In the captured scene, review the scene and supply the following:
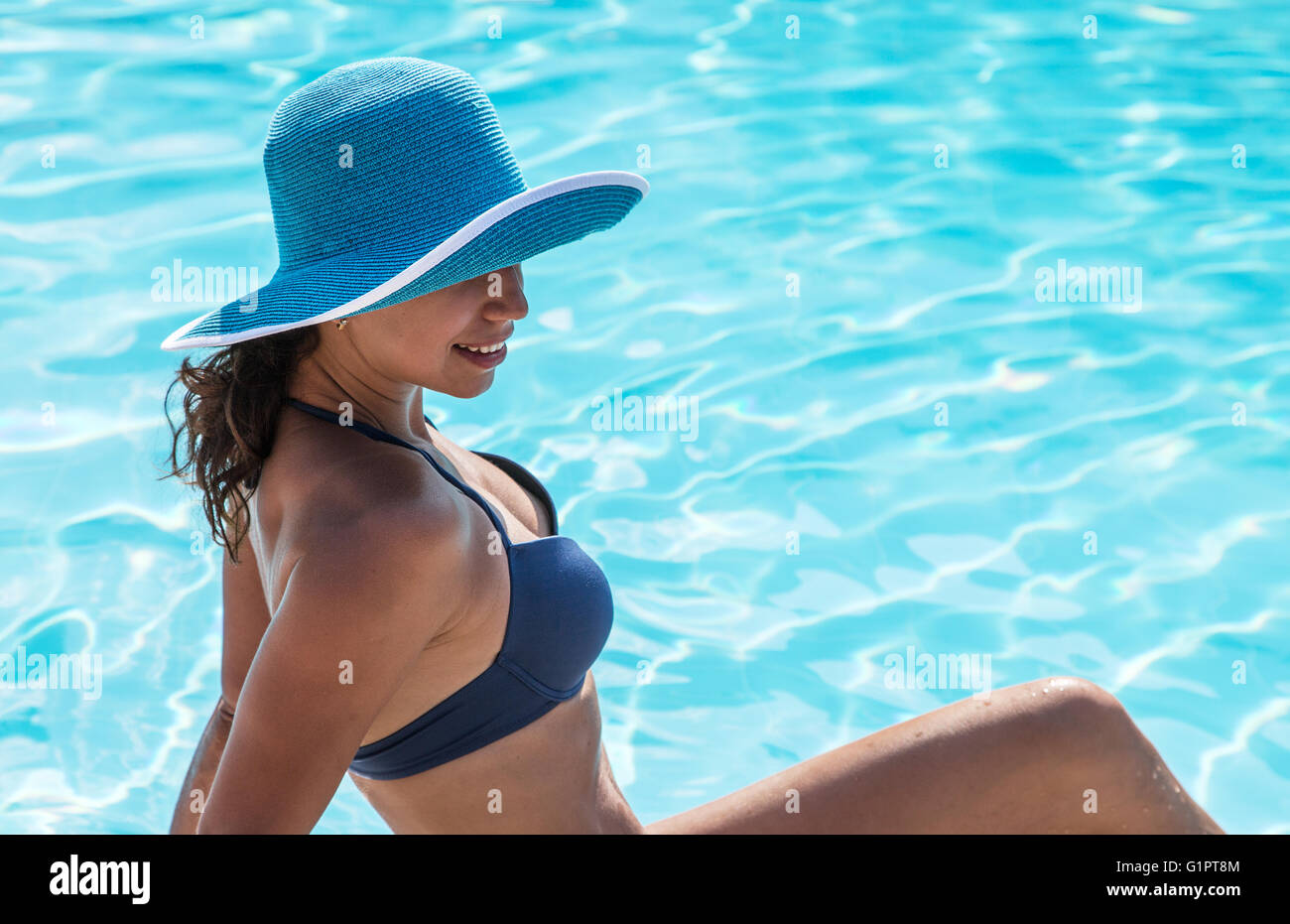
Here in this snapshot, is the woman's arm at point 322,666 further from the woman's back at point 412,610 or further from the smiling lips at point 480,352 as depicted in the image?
the smiling lips at point 480,352

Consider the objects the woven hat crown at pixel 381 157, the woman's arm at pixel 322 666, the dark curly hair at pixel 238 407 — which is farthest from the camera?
the dark curly hair at pixel 238 407

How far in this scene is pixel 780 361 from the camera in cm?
516

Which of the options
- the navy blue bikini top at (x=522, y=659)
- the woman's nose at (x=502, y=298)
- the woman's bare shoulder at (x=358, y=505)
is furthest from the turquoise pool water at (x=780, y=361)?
the woman's nose at (x=502, y=298)

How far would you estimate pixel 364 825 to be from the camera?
11.2 ft

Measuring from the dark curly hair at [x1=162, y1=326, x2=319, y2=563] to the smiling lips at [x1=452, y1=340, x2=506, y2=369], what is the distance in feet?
0.72

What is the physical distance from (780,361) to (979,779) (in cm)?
303

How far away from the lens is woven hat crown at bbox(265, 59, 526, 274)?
182 centimetres

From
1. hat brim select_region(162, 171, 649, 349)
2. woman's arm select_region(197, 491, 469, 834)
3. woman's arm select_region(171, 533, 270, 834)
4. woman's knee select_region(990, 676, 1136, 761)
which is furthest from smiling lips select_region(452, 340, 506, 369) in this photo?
woman's knee select_region(990, 676, 1136, 761)

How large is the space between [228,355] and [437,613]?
0.54 metres

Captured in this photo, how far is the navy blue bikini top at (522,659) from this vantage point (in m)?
1.95

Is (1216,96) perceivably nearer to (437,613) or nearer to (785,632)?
(785,632)

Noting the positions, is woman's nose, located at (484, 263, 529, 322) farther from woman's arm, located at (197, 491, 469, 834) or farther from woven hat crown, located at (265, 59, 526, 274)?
woman's arm, located at (197, 491, 469, 834)

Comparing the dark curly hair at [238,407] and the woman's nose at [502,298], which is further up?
the woman's nose at [502,298]

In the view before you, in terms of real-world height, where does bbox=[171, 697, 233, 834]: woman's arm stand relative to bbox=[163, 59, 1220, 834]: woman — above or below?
below
